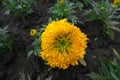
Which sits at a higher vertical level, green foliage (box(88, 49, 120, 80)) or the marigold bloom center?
the marigold bloom center

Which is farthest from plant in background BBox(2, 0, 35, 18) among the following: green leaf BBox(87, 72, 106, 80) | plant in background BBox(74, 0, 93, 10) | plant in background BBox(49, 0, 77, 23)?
green leaf BBox(87, 72, 106, 80)

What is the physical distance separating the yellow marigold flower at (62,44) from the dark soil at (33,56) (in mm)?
557

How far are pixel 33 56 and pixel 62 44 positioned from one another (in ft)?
2.84

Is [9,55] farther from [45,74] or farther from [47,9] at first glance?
[47,9]

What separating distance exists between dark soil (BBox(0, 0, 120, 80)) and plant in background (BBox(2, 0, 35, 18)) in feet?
0.35

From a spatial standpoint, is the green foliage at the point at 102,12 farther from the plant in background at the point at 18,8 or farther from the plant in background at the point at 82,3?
the plant in background at the point at 18,8

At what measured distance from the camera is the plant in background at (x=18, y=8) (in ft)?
13.0

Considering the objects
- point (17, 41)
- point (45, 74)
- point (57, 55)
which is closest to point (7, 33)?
point (17, 41)

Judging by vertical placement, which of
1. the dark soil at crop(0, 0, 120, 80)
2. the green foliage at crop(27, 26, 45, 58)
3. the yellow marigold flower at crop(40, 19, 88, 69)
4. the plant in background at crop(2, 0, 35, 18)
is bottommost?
the dark soil at crop(0, 0, 120, 80)

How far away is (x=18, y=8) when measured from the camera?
3936mm

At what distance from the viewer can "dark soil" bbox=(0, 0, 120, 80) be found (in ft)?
11.2

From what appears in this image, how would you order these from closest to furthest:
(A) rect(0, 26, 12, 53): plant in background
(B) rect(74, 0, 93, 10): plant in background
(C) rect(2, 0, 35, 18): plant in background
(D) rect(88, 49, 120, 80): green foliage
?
(D) rect(88, 49, 120, 80): green foliage < (A) rect(0, 26, 12, 53): plant in background < (C) rect(2, 0, 35, 18): plant in background < (B) rect(74, 0, 93, 10): plant in background

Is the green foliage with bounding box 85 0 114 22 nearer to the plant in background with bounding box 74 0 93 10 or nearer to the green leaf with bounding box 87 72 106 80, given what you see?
the plant in background with bounding box 74 0 93 10

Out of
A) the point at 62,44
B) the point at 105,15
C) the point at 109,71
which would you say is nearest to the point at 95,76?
the point at 109,71
